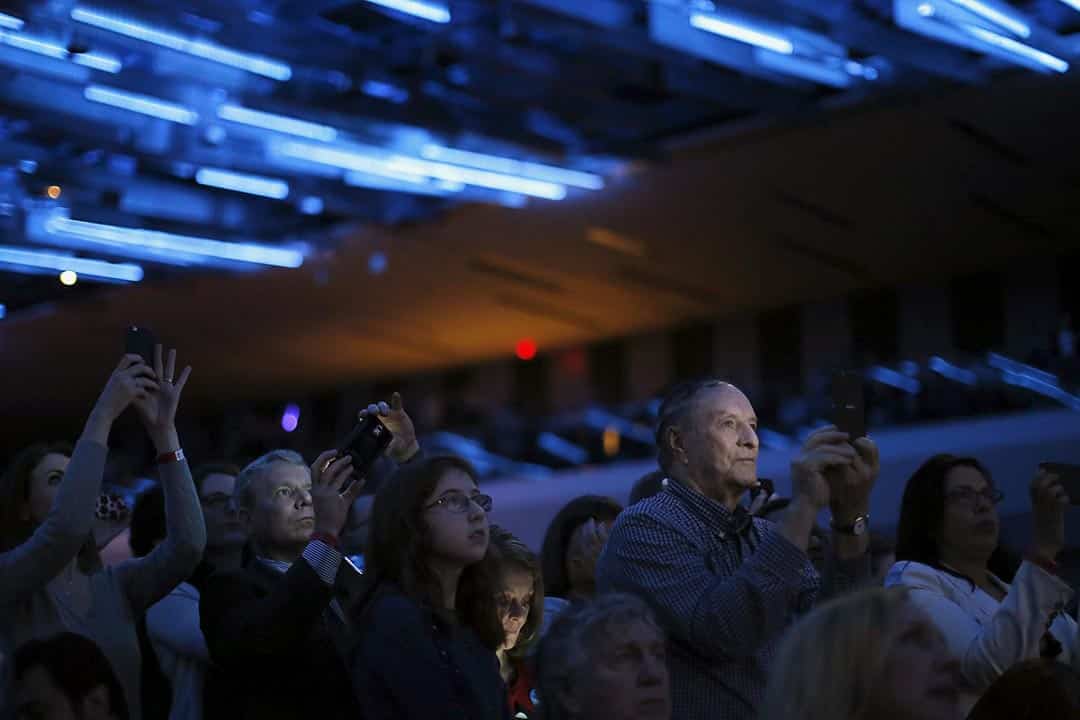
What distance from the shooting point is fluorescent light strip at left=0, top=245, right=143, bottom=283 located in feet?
50.1

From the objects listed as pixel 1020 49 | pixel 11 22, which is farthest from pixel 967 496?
pixel 11 22

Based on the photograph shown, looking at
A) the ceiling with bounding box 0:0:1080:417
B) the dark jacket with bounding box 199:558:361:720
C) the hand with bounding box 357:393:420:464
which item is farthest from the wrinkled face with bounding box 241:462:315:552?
the ceiling with bounding box 0:0:1080:417

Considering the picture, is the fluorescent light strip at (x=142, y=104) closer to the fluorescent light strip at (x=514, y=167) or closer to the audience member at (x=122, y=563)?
the fluorescent light strip at (x=514, y=167)

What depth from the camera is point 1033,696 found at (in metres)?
2.50

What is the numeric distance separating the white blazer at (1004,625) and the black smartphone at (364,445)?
3.84 feet

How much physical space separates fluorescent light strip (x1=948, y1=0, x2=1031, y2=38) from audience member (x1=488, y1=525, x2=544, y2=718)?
6.68 meters

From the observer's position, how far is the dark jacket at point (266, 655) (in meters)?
3.12

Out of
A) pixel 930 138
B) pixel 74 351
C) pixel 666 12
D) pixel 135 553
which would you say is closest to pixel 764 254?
pixel 930 138

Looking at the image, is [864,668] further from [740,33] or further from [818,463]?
[740,33]

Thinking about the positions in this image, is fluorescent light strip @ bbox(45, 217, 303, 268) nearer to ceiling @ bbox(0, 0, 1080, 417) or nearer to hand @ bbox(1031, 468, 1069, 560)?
ceiling @ bbox(0, 0, 1080, 417)

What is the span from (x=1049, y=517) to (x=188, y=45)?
7808 mm

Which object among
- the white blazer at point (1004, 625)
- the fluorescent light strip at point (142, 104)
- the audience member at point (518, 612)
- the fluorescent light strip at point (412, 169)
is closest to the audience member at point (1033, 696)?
the white blazer at point (1004, 625)

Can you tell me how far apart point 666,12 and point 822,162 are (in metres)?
4.36

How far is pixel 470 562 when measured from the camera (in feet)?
10.1
